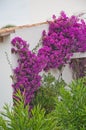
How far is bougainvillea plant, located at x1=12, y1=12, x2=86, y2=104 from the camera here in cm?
980

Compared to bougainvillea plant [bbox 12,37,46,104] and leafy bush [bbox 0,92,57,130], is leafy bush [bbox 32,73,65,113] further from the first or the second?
leafy bush [bbox 0,92,57,130]

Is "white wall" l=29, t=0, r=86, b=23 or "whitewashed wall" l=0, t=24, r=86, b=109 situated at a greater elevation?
"white wall" l=29, t=0, r=86, b=23

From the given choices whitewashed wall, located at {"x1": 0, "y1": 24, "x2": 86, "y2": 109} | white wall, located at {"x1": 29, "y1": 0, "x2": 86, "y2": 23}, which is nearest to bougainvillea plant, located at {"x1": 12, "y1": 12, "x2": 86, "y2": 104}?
whitewashed wall, located at {"x1": 0, "y1": 24, "x2": 86, "y2": 109}

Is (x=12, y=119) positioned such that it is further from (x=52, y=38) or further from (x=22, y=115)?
(x=52, y=38)

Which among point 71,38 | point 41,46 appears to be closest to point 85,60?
point 71,38

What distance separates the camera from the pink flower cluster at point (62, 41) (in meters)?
10.8

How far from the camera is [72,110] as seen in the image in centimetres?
358

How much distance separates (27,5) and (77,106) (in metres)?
9.94

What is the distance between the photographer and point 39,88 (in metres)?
10.2

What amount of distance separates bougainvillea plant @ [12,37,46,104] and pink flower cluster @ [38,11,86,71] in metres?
0.53

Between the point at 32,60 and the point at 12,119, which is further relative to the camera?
the point at 32,60

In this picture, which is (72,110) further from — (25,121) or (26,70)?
(26,70)

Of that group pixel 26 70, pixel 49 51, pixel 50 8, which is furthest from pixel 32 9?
pixel 26 70

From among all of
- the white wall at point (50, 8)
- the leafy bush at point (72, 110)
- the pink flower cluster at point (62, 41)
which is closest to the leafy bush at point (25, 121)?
the leafy bush at point (72, 110)
